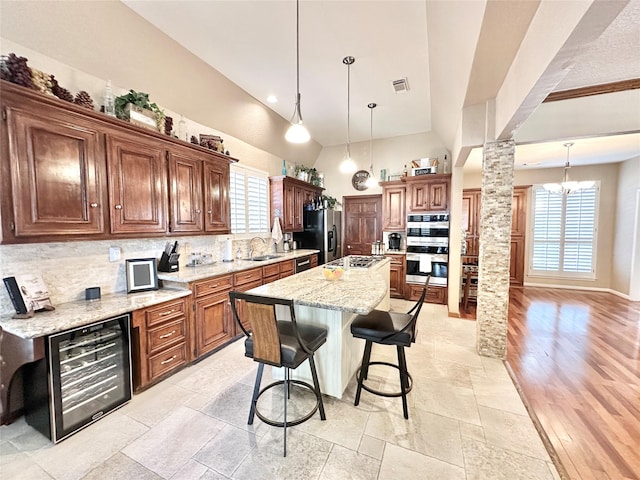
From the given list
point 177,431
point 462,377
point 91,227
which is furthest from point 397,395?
point 91,227

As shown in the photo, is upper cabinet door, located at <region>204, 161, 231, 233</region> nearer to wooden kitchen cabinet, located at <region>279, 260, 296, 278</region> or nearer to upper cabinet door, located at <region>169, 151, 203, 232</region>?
upper cabinet door, located at <region>169, 151, 203, 232</region>

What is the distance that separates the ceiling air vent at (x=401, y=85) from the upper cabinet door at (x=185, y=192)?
2865mm

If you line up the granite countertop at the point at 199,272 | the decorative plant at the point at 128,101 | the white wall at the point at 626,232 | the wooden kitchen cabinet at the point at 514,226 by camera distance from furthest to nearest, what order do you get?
the wooden kitchen cabinet at the point at 514,226 → the white wall at the point at 626,232 → the granite countertop at the point at 199,272 → the decorative plant at the point at 128,101

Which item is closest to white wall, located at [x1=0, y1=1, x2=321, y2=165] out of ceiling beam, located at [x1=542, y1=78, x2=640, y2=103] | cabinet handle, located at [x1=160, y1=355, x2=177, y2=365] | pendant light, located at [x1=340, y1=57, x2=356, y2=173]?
pendant light, located at [x1=340, y1=57, x2=356, y2=173]

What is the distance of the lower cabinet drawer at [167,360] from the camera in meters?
2.41

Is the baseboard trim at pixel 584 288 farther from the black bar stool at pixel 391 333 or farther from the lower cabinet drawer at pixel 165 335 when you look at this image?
the lower cabinet drawer at pixel 165 335

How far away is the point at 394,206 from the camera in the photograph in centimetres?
540

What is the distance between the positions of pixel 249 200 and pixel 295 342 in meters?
3.19

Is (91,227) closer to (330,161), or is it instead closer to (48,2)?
(48,2)

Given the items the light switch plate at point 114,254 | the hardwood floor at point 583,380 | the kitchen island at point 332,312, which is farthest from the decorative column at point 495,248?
the light switch plate at point 114,254

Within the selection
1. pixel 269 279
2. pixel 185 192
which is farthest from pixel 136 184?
pixel 269 279

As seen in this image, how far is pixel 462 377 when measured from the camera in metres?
2.61

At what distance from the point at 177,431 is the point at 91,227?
1.78 m

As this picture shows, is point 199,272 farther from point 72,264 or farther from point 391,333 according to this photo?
point 391,333
